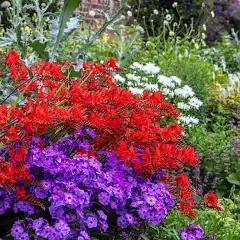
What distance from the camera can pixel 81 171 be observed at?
231 centimetres

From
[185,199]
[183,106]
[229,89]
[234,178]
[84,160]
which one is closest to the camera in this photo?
[84,160]

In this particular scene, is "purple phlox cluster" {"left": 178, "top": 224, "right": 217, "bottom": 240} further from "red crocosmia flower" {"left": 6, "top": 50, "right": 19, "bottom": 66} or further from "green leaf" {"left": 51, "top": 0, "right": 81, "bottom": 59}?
"green leaf" {"left": 51, "top": 0, "right": 81, "bottom": 59}

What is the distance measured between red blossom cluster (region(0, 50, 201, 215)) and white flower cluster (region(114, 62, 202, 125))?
2476mm

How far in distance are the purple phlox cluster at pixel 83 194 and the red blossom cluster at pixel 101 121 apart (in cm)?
6

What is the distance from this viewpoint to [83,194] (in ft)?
7.40

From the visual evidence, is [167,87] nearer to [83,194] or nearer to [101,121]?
[101,121]

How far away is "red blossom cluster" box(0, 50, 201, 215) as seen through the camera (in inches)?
89.7

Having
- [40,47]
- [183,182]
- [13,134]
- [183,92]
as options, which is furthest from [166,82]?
[13,134]

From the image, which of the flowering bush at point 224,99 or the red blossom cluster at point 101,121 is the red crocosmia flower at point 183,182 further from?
the flowering bush at point 224,99

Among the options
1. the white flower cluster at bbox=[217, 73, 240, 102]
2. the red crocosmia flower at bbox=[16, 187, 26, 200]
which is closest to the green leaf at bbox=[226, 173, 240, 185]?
the white flower cluster at bbox=[217, 73, 240, 102]

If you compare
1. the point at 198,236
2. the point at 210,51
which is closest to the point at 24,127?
the point at 198,236

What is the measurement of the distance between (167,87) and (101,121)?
3397 millimetres

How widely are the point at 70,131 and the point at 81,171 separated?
25cm

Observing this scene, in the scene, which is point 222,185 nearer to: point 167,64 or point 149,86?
point 149,86
